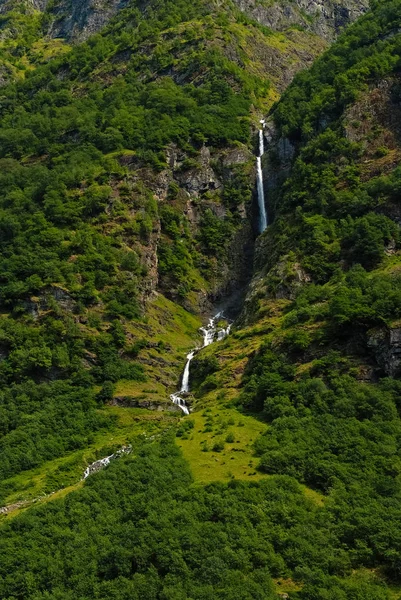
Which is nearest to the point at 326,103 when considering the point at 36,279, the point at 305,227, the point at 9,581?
the point at 305,227

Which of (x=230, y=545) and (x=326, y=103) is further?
(x=326, y=103)

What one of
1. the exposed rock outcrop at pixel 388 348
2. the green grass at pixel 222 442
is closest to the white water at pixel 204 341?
the green grass at pixel 222 442

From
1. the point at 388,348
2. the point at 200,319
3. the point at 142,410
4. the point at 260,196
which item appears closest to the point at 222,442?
the point at 142,410

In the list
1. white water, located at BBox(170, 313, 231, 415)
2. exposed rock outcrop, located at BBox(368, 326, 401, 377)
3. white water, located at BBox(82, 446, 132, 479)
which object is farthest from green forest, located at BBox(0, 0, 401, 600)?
white water, located at BBox(170, 313, 231, 415)

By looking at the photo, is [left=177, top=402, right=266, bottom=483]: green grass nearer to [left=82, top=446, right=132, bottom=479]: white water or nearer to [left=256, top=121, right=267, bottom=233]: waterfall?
[left=82, top=446, right=132, bottom=479]: white water

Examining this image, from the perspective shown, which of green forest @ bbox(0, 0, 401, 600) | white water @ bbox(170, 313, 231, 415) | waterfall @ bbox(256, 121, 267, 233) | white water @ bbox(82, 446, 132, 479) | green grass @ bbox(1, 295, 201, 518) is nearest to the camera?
green forest @ bbox(0, 0, 401, 600)

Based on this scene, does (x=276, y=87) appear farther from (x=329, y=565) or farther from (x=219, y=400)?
(x=329, y=565)

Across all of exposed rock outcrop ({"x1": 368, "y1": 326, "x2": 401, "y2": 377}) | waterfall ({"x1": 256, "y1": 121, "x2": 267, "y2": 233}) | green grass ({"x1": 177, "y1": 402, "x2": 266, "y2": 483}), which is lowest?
green grass ({"x1": 177, "y1": 402, "x2": 266, "y2": 483})
